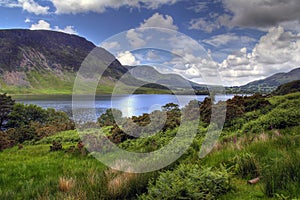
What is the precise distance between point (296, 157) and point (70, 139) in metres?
15.7

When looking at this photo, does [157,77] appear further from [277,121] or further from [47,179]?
[277,121]

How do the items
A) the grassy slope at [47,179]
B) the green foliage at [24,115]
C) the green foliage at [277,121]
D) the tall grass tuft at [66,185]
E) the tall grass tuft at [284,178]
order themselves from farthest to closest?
the green foliage at [24,115], the green foliage at [277,121], the tall grass tuft at [66,185], the grassy slope at [47,179], the tall grass tuft at [284,178]

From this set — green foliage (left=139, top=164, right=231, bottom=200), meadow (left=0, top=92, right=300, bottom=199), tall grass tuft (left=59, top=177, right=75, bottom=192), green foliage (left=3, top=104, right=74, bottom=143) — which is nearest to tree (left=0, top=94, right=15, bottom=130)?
green foliage (left=3, top=104, right=74, bottom=143)

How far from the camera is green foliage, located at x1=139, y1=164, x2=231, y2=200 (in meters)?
5.50

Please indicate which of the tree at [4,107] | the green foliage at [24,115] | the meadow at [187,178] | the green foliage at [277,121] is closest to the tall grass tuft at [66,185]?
the meadow at [187,178]

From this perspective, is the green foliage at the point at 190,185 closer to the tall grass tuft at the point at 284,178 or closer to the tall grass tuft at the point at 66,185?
the tall grass tuft at the point at 284,178

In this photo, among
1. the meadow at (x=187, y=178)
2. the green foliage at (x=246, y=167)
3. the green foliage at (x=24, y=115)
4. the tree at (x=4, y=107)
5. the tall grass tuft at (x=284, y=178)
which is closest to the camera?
the tall grass tuft at (x=284, y=178)

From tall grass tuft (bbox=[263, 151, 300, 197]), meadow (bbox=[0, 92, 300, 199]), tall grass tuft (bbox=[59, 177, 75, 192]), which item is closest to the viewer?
tall grass tuft (bbox=[263, 151, 300, 197])

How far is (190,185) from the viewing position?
5754mm

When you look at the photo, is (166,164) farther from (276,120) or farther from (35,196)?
(276,120)

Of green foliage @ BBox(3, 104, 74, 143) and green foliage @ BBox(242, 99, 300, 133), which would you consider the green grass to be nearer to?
green foliage @ BBox(242, 99, 300, 133)

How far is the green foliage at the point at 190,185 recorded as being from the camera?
5.50 m

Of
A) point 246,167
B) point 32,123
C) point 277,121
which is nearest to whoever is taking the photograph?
point 246,167

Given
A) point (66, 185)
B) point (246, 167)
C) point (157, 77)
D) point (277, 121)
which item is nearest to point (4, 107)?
point (157, 77)
